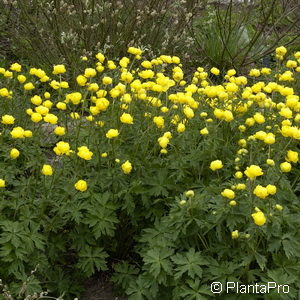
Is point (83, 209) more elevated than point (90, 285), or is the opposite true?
point (83, 209)

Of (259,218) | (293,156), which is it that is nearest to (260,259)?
(259,218)

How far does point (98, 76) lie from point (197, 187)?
2170 mm

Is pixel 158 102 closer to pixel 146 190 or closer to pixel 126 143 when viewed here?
pixel 126 143

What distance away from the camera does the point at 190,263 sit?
2.38 m

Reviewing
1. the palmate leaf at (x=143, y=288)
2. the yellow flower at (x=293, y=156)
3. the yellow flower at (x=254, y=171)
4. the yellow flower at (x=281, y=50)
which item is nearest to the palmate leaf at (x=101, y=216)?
the palmate leaf at (x=143, y=288)

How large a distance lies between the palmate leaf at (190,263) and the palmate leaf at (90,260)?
43 centimetres

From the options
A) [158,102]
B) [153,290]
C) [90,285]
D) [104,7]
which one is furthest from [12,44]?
[153,290]

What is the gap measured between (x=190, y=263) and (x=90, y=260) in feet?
1.83

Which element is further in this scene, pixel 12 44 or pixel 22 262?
pixel 12 44

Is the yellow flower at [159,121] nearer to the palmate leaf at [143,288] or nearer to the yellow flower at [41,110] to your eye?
the yellow flower at [41,110]

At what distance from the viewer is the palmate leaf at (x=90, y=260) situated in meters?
2.65

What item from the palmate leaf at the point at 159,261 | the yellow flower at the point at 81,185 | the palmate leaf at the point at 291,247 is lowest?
the palmate leaf at the point at 159,261

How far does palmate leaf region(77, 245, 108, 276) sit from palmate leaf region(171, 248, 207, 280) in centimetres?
43

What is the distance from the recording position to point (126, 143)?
3080 mm
